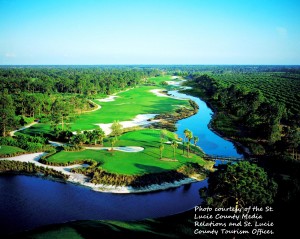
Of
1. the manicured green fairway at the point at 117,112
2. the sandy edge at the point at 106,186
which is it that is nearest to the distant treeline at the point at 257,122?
the manicured green fairway at the point at 117,112

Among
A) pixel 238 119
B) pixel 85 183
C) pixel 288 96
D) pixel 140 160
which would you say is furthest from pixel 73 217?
pixel 288 96

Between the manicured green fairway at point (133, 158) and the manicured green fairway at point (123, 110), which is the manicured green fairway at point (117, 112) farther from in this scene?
the manicured green fairway at point (133, 158)

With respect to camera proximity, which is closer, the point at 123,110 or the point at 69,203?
the point at 69,203

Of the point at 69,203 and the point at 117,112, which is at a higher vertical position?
the point at 117,112

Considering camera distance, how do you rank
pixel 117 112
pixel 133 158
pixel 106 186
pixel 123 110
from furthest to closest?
pixel 123 110 < pixel 117 112 < pixel 133 158 < pixel 106 186

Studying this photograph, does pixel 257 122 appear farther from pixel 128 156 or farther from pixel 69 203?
pixel 69 203

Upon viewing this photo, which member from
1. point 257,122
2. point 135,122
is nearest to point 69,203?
point 135,122

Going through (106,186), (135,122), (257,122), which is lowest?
(106,186)

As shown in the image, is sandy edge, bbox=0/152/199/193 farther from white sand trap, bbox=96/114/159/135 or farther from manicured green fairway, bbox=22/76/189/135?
manicured green fairway, bbox=22/76/189/135
